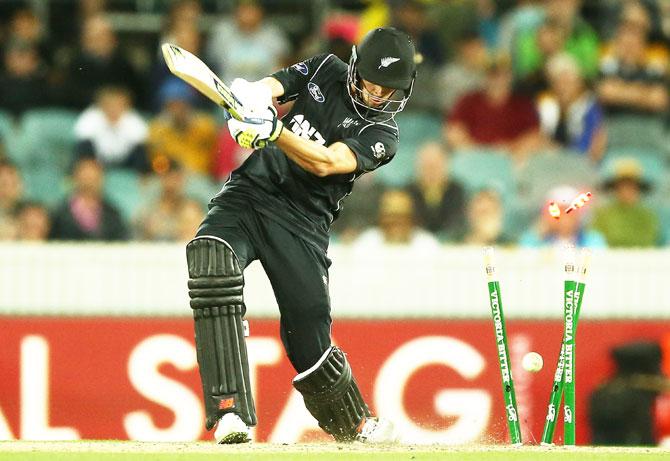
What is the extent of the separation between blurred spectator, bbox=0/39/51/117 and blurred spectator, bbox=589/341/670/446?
5.86 metres

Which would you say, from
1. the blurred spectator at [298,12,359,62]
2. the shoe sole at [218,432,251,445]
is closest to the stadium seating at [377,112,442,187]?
the blurred spectator at [298,12,359,62]

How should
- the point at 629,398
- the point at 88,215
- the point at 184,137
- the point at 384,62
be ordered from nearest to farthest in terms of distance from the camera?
the point at 384,62
the point at 629,398
the point at 88,215
the point at 184,137

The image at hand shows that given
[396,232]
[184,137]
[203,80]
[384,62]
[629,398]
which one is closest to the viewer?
[203,80]

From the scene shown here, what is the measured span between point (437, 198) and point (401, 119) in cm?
140

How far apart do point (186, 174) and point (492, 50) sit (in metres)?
3.23

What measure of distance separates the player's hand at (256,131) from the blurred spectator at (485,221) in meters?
4.76

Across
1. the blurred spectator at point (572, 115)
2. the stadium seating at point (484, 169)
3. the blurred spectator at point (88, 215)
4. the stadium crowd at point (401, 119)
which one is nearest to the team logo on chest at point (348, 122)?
the stadium crowd at point (401, 119)

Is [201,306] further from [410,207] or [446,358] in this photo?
[410,207]

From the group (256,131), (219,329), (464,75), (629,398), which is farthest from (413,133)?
(256,131)

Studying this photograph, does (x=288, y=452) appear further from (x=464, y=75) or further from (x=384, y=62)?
(x=464, y=75)

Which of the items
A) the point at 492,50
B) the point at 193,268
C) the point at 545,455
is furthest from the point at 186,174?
the point at 545,455

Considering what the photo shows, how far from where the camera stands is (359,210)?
11367mm

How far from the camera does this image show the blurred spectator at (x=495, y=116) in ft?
39.9

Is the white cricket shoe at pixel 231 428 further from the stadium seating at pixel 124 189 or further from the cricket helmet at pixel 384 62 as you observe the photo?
the stadium seating at pixel 124 189
